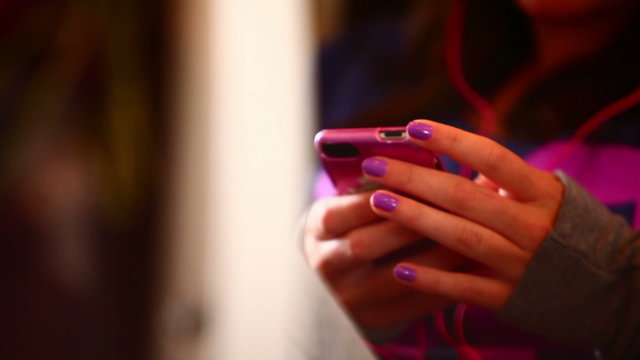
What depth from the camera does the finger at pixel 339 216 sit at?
1.32 feet

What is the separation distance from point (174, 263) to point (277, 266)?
307 millimetres

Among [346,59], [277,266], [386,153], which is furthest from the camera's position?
[346,59]

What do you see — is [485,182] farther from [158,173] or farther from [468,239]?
[158,173]

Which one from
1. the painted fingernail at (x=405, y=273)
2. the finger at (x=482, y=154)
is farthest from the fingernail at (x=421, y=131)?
the painted fingernail at (x=405, y=273)

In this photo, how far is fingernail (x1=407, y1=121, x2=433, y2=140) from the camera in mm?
352

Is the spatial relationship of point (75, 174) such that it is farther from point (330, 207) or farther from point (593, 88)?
point (593, 88)

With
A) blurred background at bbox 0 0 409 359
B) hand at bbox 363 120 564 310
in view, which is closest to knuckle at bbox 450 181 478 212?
hand at bbox 363 120 564 310

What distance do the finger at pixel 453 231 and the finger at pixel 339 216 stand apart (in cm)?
2

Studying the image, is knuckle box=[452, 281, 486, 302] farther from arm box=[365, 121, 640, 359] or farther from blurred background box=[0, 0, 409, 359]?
blurred background box=[0, 0, 409, 359]

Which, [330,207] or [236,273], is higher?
[330,207]

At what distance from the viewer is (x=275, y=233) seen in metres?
0.56

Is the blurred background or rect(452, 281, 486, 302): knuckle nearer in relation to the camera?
rect(452, 281, 486, 302): knuckle

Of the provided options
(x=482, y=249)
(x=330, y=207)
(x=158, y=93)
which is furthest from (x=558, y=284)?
(x=158, y=93)

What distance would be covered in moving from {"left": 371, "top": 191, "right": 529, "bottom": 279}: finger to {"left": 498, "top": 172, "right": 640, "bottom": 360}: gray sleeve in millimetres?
19
